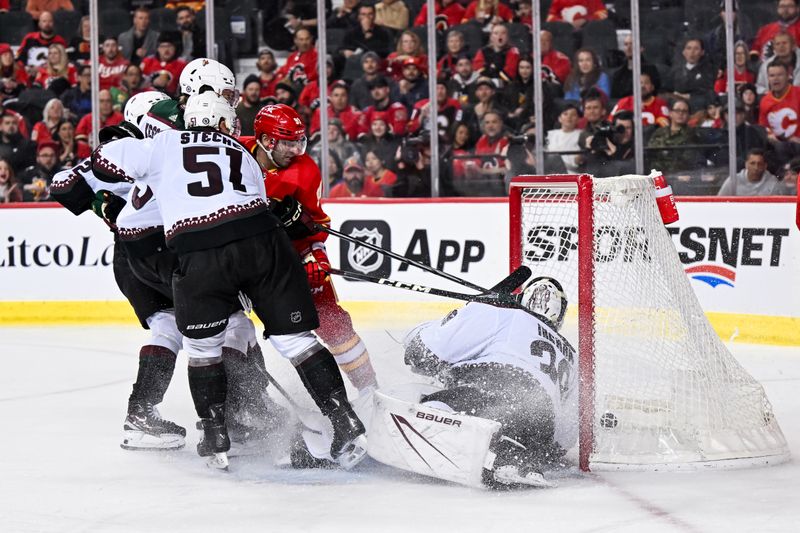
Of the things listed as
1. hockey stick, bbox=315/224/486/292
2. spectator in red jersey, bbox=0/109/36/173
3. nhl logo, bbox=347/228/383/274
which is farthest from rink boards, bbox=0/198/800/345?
hockey stick, bbox=315/224/486/292

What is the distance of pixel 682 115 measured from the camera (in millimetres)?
6723

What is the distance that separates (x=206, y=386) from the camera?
11.3 ft

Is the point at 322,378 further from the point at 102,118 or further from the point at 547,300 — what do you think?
the point at 102,118

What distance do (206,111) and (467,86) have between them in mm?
3800

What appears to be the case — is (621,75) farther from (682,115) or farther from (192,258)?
(192,258)

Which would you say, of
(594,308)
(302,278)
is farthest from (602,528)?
(302,278)

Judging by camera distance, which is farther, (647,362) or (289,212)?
(289,212)

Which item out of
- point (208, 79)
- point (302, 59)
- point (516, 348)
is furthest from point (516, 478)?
point (302, 59)

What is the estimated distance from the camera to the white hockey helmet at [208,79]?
3852mm

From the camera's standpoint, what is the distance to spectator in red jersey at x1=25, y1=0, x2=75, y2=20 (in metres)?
7.47

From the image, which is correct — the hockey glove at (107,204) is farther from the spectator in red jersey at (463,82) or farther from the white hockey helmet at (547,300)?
the spectator in red jersey at (463,82)

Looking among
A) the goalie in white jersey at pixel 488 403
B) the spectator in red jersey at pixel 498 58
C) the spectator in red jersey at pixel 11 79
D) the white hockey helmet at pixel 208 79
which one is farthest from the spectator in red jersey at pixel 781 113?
the spectator in red jersey at pixel 11 79

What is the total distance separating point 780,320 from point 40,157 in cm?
421

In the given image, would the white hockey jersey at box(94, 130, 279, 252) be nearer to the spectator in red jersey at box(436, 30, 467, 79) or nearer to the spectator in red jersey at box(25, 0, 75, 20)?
the spectator in red jersey at box(436, 30, 467, 79)
